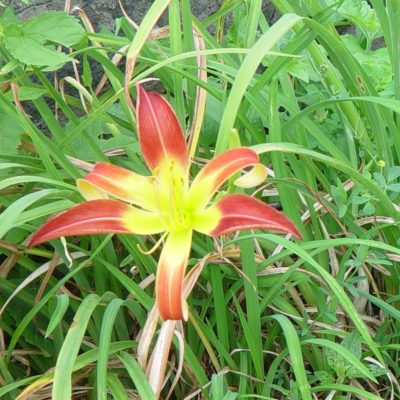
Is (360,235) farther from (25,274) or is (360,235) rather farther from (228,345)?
(25,274)

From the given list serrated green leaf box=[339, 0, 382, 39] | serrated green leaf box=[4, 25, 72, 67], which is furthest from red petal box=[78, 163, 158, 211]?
serrated green leaf box=[339, 0, 382, 39]

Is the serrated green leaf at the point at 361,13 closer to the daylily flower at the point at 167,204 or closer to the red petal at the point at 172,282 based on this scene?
the daylily flower at the point at 167,204

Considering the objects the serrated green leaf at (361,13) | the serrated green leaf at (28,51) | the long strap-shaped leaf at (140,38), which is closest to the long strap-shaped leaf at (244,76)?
the long strap-shaped leaf at (140,38)

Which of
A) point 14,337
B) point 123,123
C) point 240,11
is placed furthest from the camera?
point 240,11

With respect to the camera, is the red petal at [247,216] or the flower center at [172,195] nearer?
the red petal at [247,216]

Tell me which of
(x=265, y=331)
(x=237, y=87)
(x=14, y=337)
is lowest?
(x=265, y=331)

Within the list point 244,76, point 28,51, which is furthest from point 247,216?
point 28,51

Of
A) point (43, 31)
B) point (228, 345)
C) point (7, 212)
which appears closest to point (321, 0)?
point (43, 31)

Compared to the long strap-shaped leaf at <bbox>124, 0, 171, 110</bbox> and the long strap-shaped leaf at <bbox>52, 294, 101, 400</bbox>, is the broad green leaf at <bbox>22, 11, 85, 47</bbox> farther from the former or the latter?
the long strap-shaped leaf at <bbox>52, 294, 101, 400</bbox>
